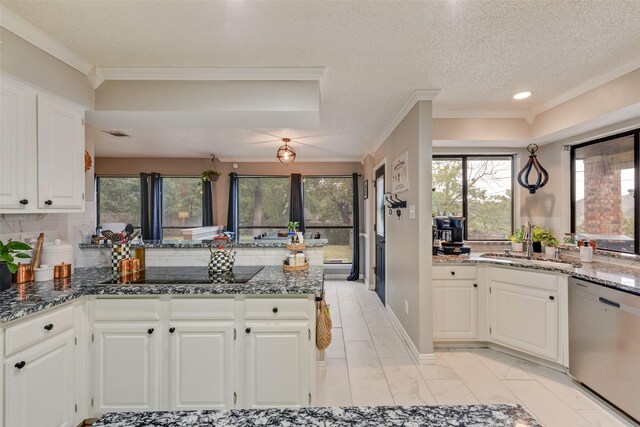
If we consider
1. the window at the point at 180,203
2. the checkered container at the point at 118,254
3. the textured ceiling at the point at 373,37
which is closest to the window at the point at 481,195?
the textured ceiling at the point at 373,37

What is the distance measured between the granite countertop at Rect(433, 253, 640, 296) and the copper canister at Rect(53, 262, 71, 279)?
10.3ft

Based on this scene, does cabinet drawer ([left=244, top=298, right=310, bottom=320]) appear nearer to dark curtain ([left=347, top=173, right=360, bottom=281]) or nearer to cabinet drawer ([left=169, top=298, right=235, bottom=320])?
cabinet drawer ([left=169, top=298, right=235, bottom=320])

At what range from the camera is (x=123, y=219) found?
6.06 metres

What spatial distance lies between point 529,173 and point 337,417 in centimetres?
388

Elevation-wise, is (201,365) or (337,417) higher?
(337,417)

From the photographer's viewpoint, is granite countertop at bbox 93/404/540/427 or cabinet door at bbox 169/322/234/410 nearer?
granite countertop at bbox 93/404/540/427

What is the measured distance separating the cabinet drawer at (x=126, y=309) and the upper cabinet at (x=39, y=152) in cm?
78

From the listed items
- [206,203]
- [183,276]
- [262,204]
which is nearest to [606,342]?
[183,276]

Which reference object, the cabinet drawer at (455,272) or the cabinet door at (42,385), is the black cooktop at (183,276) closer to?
the cabinet door at (42,385)

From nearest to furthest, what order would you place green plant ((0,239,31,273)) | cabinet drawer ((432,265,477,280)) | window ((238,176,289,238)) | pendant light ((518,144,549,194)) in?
green plant ((0,239,31,273)), cabinet drawer ((432,265,477,280)), pendant light ((518,144,549,194)), window ((238,176,289,238))

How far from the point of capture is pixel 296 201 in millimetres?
6055

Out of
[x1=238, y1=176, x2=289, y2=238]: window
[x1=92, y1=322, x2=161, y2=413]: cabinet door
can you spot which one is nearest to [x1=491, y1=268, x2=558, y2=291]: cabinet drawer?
[x1=92, y1=322, x2=161, y2=413]: cabinet door

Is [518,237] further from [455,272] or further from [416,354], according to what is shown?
[416,354]

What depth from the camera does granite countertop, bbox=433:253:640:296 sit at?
2.09 meters
